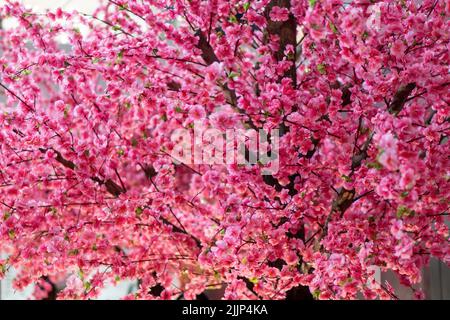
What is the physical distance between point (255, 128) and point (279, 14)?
87cm

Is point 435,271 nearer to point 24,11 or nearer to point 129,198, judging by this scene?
point 129,198

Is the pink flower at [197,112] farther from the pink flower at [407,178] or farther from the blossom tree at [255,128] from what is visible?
the pink flower at [407,178]

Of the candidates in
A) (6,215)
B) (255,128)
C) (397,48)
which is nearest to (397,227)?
(397,48)

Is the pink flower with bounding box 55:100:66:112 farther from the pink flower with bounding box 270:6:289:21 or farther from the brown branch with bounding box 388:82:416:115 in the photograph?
the brown branch with bounding box 388:82:416:115

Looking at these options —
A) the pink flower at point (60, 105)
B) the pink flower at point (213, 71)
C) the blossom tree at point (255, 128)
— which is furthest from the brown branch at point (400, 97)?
the pink flower at point (60, 105)

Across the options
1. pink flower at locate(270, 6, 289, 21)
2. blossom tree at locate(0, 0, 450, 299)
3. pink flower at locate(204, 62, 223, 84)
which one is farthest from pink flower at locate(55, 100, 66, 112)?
pink flower at locate(270, 6, 289, 21)

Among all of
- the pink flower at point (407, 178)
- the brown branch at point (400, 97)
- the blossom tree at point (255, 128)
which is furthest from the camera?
the blossom tree at point (255, 128)

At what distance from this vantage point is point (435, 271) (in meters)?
6.21

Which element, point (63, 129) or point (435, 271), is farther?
point (435, 271)

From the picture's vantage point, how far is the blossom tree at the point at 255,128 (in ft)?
11.6

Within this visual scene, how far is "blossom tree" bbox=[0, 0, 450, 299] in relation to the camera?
3.53 metres

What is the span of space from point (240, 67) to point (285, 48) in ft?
1.24
